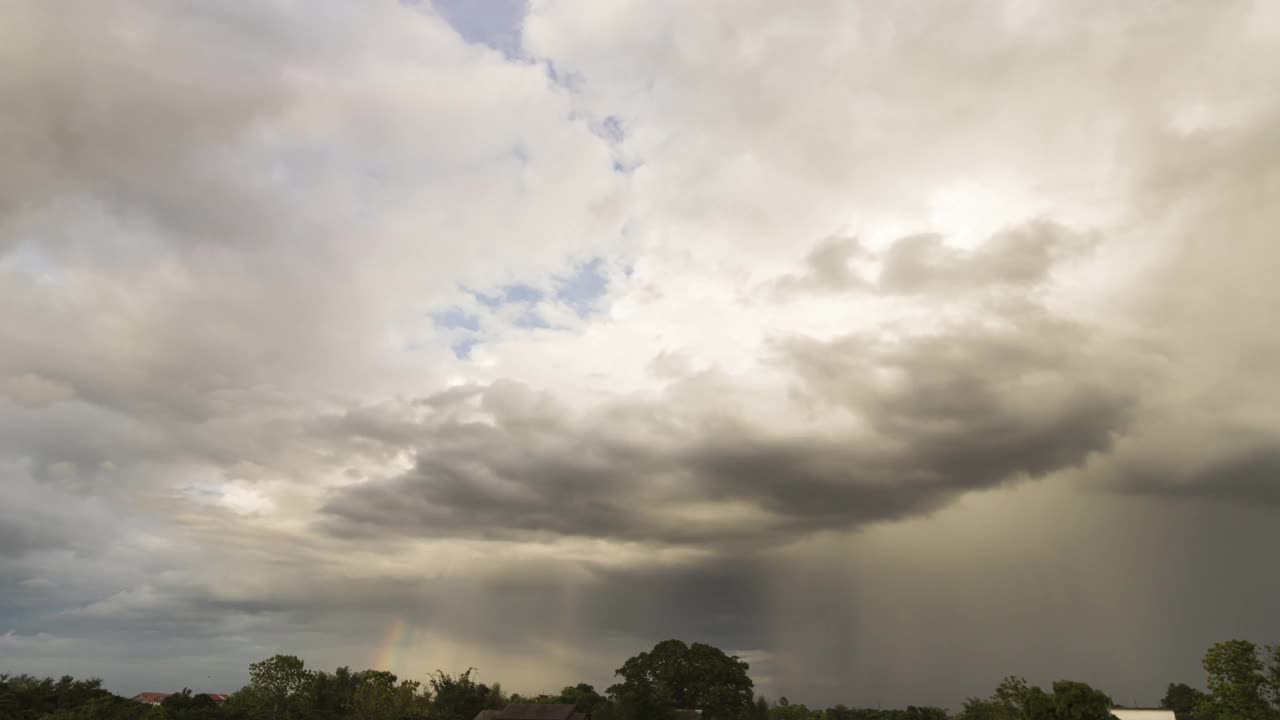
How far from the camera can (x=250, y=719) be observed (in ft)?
372

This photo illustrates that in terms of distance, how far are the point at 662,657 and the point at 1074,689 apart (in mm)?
94711

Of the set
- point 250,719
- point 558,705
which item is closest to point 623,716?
point 558,705

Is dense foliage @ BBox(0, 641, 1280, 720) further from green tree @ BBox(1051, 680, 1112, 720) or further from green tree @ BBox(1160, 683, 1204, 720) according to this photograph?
green tree @ BBox(1160, 683, 1204, 720)

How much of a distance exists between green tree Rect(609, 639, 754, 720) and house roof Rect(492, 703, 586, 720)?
17505 millimetres

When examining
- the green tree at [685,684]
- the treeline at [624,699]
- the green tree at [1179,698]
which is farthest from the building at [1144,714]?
the green tree at [1179,698]

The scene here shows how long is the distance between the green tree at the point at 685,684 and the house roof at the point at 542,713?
17.5 meters

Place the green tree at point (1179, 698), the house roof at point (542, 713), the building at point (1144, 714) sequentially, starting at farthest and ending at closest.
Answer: the green tree at point (1179, 698) → the house roof at point (542, 713) → the building at point (1144, 714)

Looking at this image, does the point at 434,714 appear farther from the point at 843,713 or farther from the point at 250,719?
the point at 843,713

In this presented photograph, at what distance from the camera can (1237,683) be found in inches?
2852

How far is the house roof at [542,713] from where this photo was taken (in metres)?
114

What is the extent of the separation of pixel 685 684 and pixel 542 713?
3693cm

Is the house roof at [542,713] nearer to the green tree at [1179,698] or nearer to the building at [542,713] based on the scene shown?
the building at [542,713]

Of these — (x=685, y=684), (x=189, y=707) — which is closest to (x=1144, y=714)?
(x=685, y=684)

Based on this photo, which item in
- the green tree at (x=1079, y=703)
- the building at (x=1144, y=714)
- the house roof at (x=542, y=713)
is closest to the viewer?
the green tree at (x=1079, y=703)
